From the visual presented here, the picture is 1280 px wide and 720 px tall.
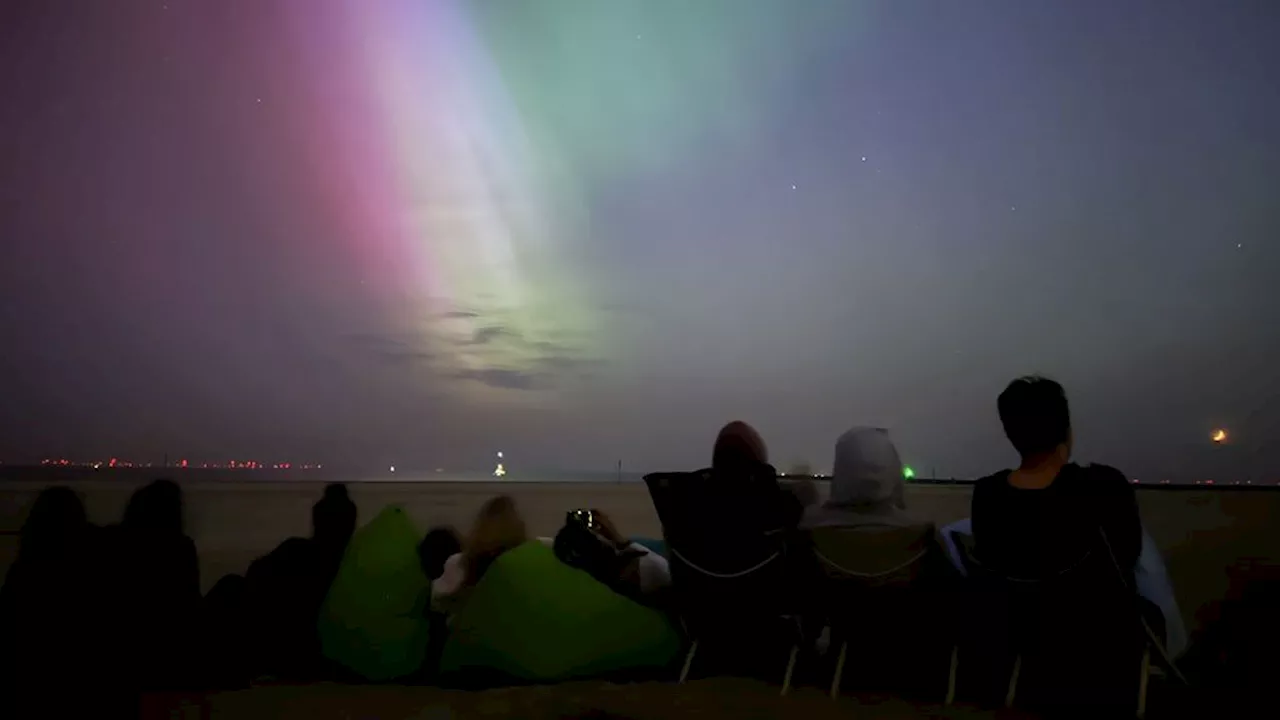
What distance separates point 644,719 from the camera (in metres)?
3.75

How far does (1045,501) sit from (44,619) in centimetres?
429

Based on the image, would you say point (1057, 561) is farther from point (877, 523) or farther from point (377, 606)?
point (377, 606)

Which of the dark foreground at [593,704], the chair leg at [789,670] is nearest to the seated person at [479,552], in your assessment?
the dark foreground at [593,704]

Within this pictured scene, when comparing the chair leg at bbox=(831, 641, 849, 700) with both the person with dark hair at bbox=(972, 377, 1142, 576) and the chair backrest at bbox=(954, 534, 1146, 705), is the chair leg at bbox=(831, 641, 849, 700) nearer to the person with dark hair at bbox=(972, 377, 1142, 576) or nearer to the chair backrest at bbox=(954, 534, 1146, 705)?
the chair backrest at bbox=(954, 534, 1146, 705)

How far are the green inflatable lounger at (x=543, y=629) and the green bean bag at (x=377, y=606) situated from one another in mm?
340

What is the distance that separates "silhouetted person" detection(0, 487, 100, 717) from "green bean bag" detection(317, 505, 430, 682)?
1398 millimetres

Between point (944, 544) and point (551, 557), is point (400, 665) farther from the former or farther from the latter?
point (944, 544)

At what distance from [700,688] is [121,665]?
8.75ft

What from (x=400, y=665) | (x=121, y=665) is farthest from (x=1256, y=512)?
(x=121, y=665)

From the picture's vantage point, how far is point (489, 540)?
522 cm

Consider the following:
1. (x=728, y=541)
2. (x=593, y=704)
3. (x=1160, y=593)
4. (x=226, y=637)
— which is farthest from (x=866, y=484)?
(x=226, y=637)

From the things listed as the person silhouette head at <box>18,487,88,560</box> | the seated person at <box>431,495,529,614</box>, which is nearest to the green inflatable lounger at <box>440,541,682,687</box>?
the seated person at <box>431,495,529,614</box>

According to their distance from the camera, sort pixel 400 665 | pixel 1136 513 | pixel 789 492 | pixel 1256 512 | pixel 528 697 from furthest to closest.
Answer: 1. pixel 1256 512
2. pixel 400 665
3. pixel 789 492
4. pixel 528 697
5. pixel 1136 513

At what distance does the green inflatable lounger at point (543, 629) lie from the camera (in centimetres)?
466
